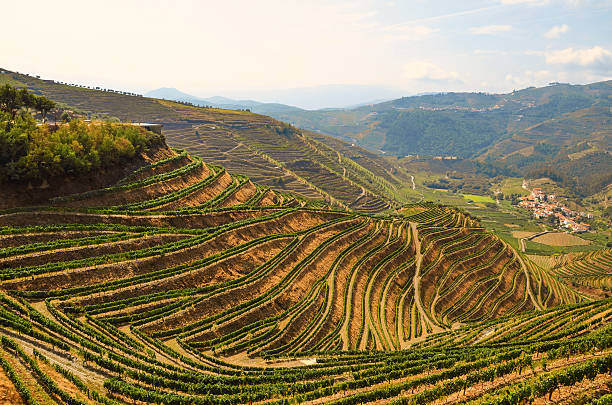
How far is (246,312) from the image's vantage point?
54.0 metres

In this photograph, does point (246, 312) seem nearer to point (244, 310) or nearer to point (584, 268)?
point (244, 310)

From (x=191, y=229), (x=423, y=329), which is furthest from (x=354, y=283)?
(x=191, y=229)

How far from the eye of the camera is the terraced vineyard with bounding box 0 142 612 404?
3309cm

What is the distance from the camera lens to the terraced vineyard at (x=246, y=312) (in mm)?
33094

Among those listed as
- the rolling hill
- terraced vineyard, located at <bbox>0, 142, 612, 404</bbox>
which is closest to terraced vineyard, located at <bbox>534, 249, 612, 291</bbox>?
the rolling hill

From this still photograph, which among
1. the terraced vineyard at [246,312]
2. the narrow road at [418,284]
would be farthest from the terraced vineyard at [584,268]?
the narrow road at [418,284]

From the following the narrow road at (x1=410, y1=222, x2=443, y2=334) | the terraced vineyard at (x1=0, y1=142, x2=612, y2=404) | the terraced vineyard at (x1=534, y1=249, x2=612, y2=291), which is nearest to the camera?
the terraced vineyard at (x1=0, y1=142, x2=612, y2=404)

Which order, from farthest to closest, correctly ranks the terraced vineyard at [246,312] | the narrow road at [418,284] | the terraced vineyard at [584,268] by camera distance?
the terraced vineyard at [584,268]
the narrow road at [418,284]
the terraced vineyard at [246,312]

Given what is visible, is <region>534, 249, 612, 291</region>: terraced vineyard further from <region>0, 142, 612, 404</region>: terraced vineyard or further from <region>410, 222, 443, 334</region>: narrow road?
<region>410, 222, 443, 334</region>: narrow road

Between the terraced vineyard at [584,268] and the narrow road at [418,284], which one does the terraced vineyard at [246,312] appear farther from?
the terraced vineyard at [584,268]

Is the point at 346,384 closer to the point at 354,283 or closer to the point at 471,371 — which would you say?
the point at 471,371

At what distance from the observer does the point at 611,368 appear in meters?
33.1

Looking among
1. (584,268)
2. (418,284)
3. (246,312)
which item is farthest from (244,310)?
(584,268)

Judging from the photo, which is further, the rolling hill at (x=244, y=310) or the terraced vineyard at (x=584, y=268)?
the terraced vineyard at (x=584, y=268)
